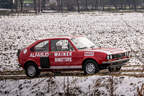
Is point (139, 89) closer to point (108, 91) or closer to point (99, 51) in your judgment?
point (108, 91)

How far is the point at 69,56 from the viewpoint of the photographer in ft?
43.8

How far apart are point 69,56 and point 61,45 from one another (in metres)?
0.57

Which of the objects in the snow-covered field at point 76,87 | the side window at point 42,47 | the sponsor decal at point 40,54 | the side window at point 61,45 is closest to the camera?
the snow-covered field at point 76,87

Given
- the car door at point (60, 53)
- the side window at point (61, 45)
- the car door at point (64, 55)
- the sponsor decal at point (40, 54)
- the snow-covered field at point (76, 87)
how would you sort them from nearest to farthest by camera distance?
the snow-covered field at point (76, 87) → the car door at point (64, 55) → the car door at point (60, 53) → the side window at point (61, 45) → the sponsor decal at point (40, 54)

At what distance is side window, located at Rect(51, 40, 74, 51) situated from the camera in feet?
44.2

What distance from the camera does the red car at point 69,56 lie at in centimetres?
1283

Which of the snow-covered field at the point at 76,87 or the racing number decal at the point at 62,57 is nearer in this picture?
the snow-covered field at the point at 76,87

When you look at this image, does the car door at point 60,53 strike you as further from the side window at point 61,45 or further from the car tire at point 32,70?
the car tire at point 32,70

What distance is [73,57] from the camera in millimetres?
13258

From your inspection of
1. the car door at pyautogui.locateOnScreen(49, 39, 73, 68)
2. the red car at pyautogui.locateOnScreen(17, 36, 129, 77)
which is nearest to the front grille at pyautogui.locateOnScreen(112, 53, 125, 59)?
the red car at pyautogui.locateOnScreen(17, 36, 129, 77)

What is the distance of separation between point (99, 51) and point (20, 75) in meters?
3.67

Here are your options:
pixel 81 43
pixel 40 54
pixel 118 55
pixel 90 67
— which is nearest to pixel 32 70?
pixel 40 54

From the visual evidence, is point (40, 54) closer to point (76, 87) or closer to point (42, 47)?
point (42, 47)

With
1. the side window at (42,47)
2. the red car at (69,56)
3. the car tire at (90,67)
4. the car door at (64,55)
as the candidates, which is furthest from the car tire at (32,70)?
the car tire at (90,67)
